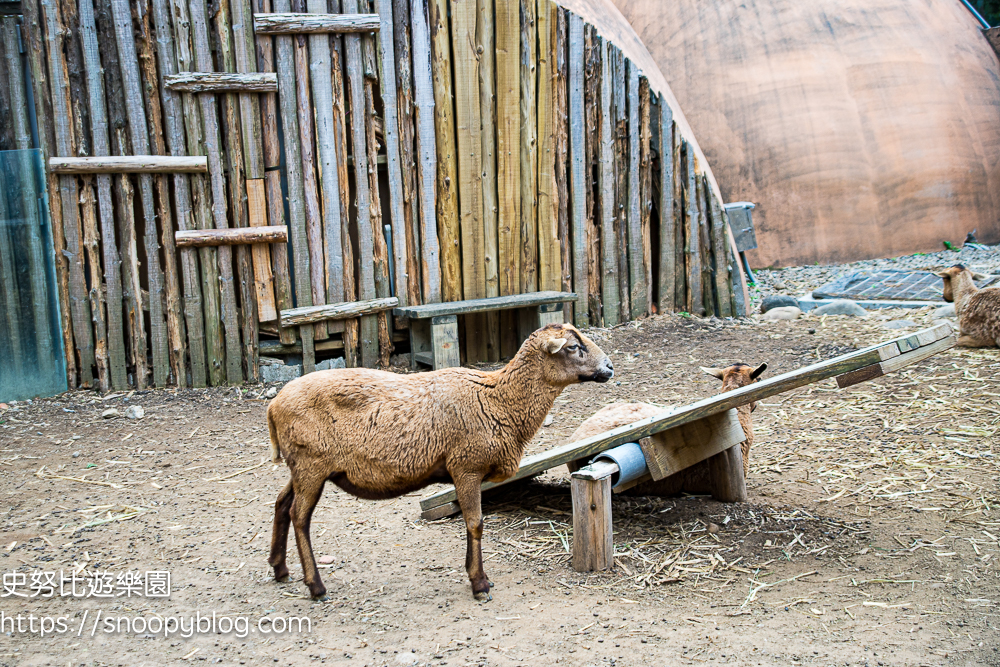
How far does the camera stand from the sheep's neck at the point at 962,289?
7.74 m

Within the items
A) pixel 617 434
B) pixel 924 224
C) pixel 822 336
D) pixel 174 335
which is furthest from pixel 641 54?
pixel 617 434

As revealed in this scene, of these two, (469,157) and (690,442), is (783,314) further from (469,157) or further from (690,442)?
(690,442)

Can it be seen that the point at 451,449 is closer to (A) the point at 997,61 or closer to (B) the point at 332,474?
(B) the point at 332,474

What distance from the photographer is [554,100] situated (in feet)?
27.8

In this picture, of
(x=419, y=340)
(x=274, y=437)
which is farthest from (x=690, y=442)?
(x=419, y=340)

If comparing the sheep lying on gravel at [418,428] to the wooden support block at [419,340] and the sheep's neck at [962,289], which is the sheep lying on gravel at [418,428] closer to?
the wooden support block at [419,340]

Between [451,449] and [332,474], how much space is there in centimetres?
57

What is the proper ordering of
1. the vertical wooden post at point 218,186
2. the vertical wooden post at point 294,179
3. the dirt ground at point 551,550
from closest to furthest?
the dirt ground at point 551,550
the vertical wooden post at point 218,186
the vertical wooden post at point 294,179

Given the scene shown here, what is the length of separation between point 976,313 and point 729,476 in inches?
164

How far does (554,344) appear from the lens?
3.82 meters

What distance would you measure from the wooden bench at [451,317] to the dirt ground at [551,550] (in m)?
1.41

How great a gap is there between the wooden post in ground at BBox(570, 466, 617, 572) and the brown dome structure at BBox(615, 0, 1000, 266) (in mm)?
9345

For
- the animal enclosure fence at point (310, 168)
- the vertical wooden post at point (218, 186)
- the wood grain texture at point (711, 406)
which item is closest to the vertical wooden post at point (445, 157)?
the animal enclosure fence at point (310, 168)

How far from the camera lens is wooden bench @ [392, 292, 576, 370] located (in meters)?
7.65
